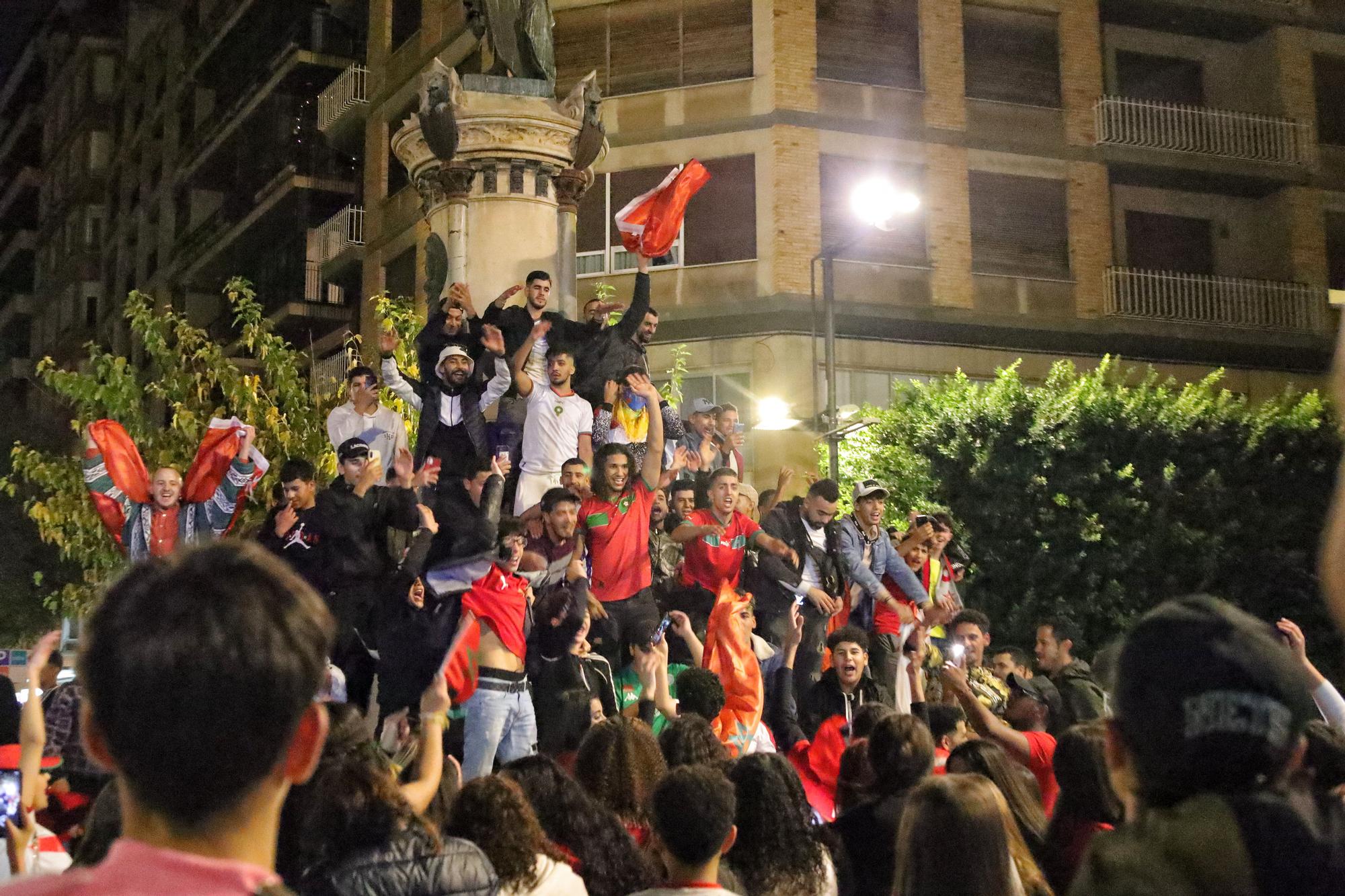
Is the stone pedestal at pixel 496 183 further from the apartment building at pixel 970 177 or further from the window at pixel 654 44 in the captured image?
the window at pixel 654 44

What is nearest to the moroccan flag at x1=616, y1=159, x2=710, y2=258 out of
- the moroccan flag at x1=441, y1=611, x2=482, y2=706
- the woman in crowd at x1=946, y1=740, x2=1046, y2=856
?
the moroccan flag at x1=441, y1=611, x2=482, y2=706

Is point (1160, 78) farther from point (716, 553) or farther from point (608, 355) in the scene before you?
point (716, 553)

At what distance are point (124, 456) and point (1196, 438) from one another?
1599 cm

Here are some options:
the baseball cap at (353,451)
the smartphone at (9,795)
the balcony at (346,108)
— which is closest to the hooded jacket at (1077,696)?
the baseball cap at (353,451)

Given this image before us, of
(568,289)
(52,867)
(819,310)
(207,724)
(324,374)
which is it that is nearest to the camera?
(207,724)

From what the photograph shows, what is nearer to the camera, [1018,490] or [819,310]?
[1018,490]

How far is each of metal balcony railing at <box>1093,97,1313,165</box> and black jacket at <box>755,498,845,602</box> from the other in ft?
68.3

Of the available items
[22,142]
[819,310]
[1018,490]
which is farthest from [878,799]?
[22,142]

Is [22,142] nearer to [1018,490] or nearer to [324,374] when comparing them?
[324,374]

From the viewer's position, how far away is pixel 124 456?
9.92 m

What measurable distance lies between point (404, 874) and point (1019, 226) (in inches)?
992

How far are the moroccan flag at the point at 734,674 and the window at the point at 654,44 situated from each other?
1918 cm

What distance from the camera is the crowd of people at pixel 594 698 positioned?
1829mm

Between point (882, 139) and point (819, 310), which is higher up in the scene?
point (882, 139)
